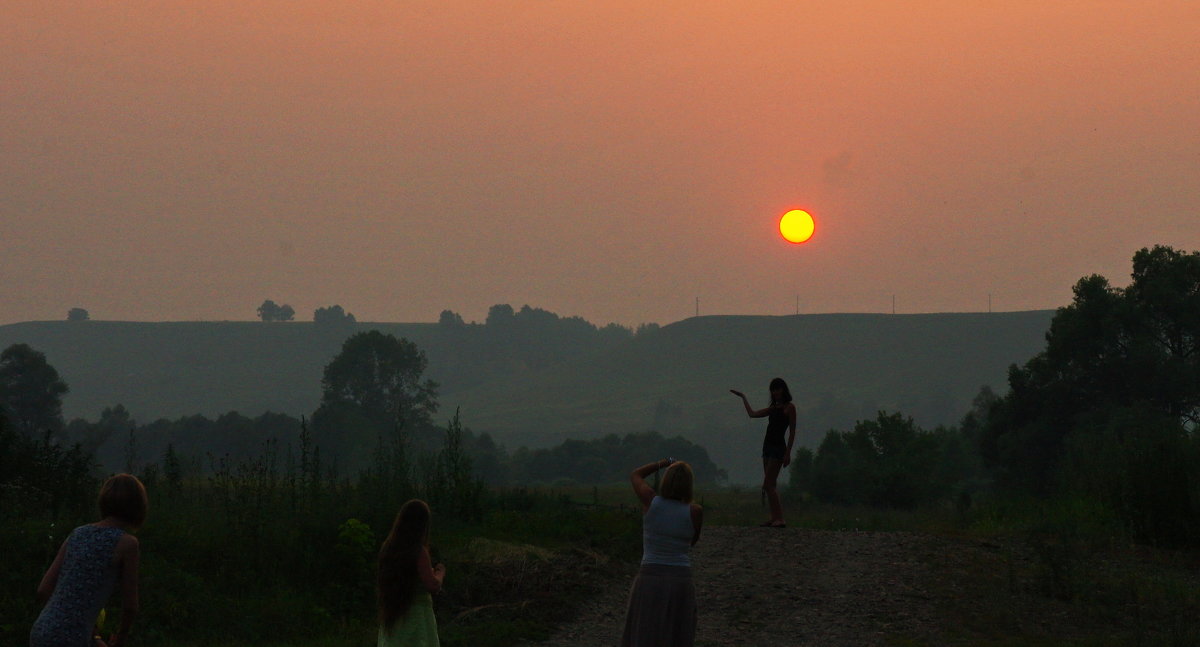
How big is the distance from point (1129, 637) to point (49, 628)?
34.2ft

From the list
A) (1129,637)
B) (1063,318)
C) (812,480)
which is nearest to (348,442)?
(812,480)

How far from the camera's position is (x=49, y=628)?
667cm

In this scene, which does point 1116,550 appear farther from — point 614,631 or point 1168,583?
point 614,631

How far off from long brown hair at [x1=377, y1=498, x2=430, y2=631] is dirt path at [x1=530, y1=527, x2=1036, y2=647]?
4524 millimetres

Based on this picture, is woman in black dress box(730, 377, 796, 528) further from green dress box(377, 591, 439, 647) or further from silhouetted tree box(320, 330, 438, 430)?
silhouetted tree box(320, 330, 438, 430)

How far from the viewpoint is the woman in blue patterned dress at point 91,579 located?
21.9ft

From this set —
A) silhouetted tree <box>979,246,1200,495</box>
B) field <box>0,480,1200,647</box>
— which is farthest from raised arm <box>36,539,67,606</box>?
silhouetted tree <box>979,246,1200,495</box>

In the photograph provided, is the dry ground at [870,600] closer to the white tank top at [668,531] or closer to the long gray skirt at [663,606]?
the long gray skirt at [663,606]

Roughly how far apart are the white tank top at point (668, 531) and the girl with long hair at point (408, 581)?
60.2 inches

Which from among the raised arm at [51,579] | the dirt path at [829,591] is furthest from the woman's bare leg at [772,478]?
the raised arm at [51,579]

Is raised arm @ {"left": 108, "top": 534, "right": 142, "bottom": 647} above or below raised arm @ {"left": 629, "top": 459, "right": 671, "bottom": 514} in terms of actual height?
below

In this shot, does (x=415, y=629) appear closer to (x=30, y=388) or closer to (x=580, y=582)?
(x=580, y=582)

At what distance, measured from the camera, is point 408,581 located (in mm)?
8031

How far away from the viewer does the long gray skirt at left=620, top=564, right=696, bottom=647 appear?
8.50 m
